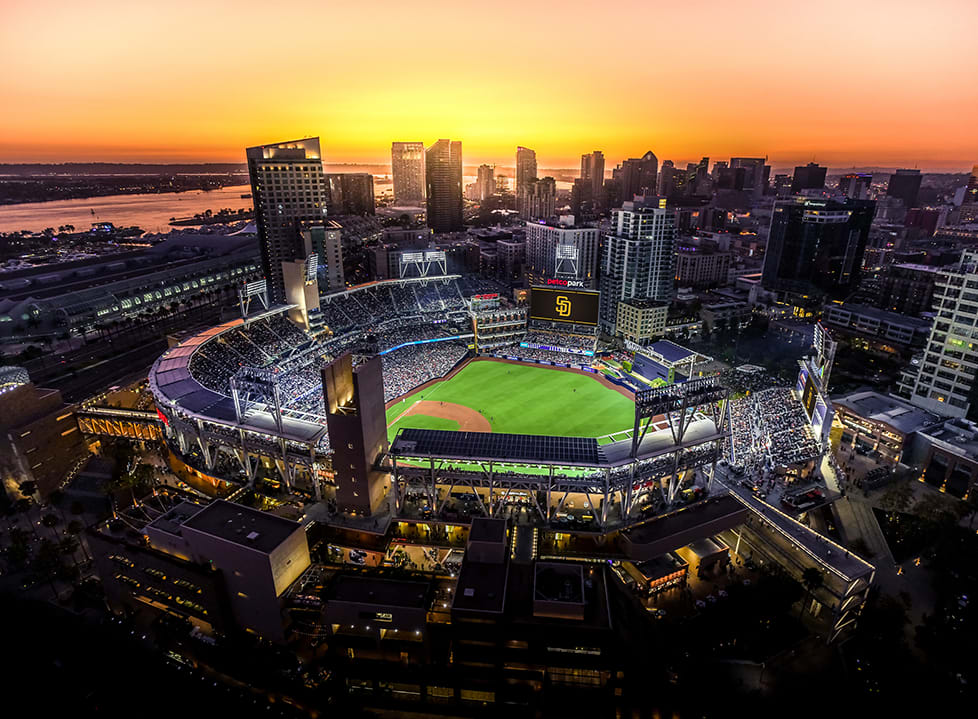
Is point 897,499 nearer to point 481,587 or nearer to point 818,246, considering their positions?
point 481,587

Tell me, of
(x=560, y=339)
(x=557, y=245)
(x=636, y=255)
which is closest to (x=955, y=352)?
(x=636, y=255)

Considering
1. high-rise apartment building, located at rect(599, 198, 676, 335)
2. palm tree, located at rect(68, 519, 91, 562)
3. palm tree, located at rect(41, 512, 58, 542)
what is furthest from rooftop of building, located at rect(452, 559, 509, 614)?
high-rise apartment building, located at rect(599, 198, 676, 335)

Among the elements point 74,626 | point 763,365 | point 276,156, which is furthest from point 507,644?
point 276,156

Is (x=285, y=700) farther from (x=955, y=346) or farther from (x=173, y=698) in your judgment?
(x=955, y=346)

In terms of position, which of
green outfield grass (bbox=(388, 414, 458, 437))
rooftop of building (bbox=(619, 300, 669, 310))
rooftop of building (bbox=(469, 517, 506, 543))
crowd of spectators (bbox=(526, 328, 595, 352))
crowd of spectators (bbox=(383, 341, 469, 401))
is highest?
rooftop of building (bbox=(619, 300, 669, 310))

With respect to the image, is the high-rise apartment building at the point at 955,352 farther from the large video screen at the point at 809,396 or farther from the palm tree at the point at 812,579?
the palm tree at the point at 812,579

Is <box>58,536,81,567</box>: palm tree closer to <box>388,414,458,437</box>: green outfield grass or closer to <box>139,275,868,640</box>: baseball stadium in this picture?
<box>139,275,868,640</box>: baseball stadium
